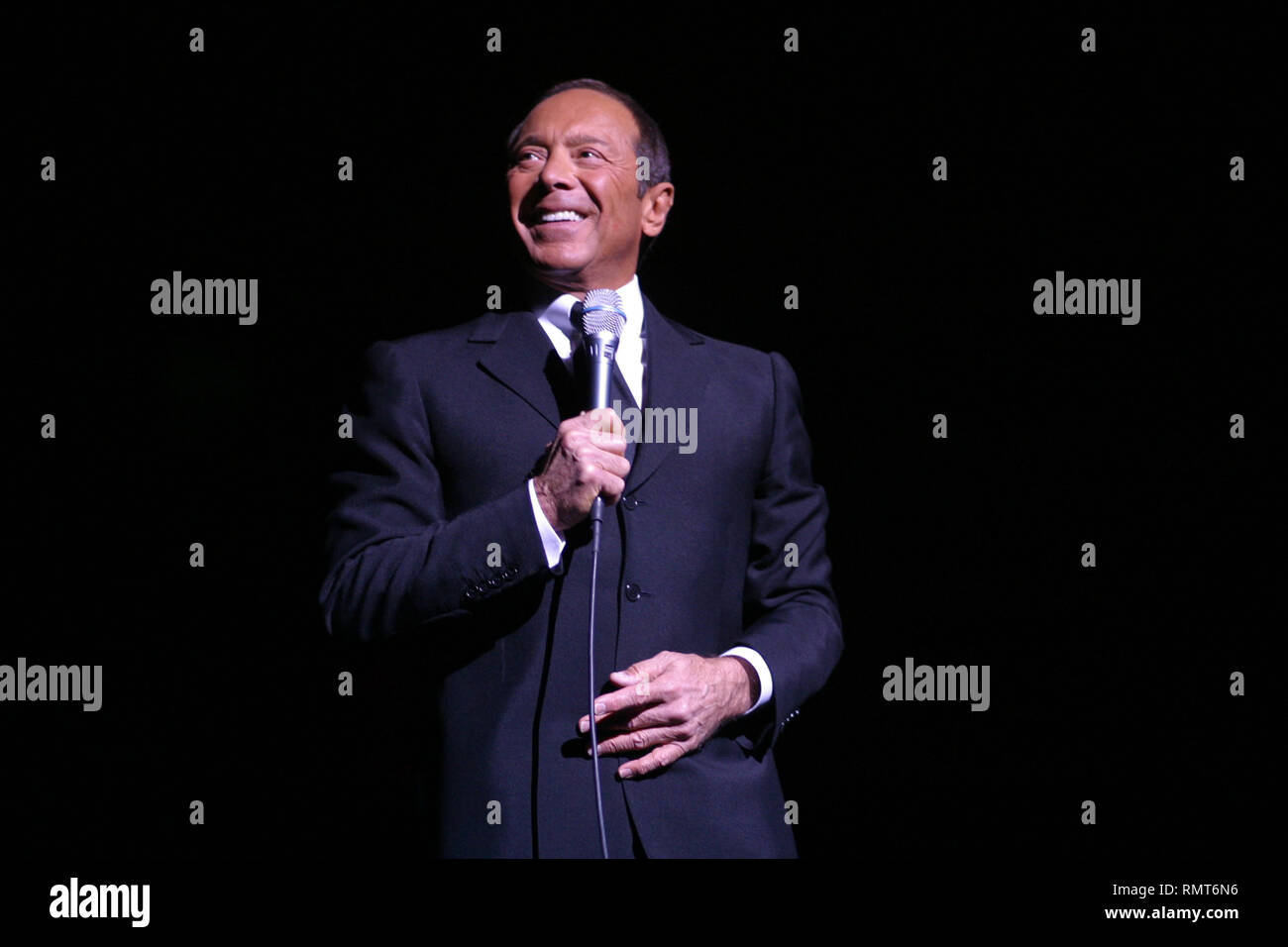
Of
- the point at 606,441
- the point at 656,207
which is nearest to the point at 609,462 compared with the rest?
the point at 606,441

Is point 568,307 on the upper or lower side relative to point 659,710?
upper

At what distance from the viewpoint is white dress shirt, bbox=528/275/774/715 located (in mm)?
2461

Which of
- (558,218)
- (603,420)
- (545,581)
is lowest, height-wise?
(545,581)

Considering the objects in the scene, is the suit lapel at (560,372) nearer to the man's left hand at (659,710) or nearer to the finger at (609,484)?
the finger at (609,484)

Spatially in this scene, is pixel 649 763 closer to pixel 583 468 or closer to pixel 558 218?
pixel 583 468

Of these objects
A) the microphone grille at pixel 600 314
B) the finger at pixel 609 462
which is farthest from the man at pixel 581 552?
the microphone grille at pixel 600 314

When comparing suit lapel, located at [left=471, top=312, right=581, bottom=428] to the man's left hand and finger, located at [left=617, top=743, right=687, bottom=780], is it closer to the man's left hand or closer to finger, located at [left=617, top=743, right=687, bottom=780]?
the man's left hand

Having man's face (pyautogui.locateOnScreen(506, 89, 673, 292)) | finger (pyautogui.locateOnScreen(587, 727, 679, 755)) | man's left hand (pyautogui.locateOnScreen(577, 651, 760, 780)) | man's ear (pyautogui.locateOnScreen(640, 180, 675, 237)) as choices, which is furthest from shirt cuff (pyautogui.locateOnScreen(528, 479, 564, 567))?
man's ear (pyautogui.locateOnScreen(640, 180, 675, 237))

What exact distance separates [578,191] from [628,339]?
0.31 metres

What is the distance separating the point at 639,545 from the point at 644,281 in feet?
2.39

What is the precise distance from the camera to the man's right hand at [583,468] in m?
2.15

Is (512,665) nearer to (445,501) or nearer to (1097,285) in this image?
(445,501)

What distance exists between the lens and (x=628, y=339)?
105 inches
